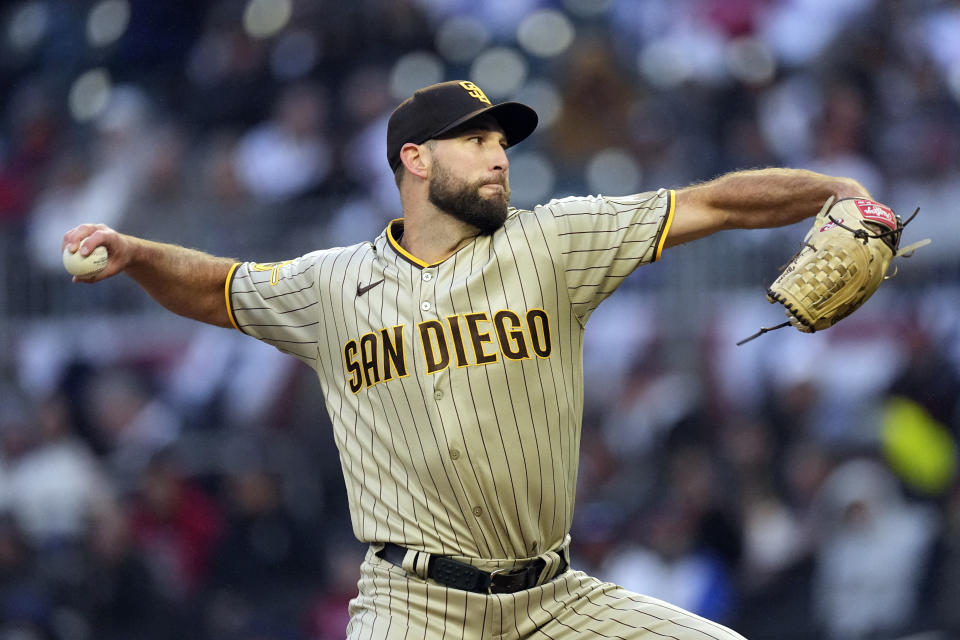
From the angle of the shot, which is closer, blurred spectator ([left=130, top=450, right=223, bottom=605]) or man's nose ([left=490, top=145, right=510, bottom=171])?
man's nose ([left=490, top=145, right=510, bottom=171])

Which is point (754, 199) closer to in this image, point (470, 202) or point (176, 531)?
point (470, 202)

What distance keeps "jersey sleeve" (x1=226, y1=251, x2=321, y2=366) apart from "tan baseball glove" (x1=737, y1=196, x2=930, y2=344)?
1.29 metres

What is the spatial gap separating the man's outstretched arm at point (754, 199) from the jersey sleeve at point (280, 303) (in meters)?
1.08

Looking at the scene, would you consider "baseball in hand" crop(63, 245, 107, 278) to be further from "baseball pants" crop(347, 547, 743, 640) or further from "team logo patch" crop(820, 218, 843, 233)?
"team logo patch" crop(820, 218, 843, 233)

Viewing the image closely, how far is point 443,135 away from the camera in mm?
3566

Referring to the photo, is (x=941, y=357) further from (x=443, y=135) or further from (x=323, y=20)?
(x=323, y=20)

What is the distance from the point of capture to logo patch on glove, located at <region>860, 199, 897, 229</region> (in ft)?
10.3

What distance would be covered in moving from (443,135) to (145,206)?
5.23m

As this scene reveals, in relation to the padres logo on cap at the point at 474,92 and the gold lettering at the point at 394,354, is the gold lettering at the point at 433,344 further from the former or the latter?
the padres logo on cap at the point at 474,92

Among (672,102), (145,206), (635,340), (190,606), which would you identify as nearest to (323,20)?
(145,206)

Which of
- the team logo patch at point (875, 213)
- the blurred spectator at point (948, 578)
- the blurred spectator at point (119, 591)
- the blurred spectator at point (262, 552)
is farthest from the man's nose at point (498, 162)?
the blurred spectator at point (119, 591)

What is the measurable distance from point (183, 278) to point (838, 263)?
191 cm

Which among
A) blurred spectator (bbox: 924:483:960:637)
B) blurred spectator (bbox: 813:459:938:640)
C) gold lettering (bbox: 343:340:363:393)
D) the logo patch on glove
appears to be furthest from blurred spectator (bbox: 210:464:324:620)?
the logo patch on glove

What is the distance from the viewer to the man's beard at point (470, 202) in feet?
11.4
